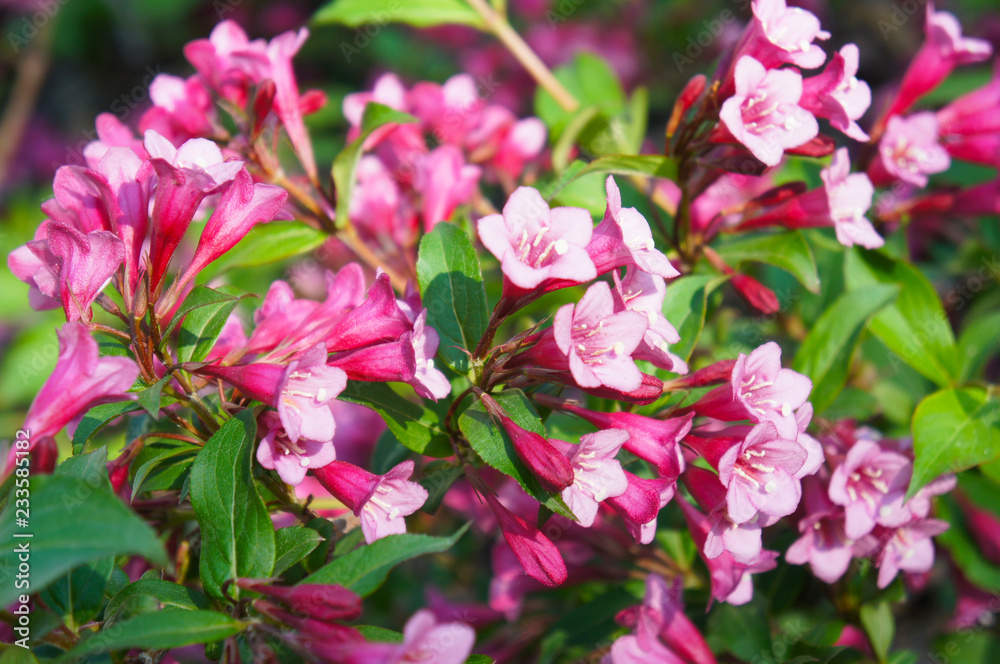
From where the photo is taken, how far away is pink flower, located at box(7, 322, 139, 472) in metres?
1.35

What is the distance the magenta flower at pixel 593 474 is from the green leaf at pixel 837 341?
866 mm

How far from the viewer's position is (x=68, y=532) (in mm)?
1157

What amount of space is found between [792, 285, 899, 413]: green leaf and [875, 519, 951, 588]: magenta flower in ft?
1.24

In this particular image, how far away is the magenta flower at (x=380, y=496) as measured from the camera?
5.16ft

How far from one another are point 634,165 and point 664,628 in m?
1.19

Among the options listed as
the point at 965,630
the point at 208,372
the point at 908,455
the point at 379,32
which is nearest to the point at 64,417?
the point at 208,372

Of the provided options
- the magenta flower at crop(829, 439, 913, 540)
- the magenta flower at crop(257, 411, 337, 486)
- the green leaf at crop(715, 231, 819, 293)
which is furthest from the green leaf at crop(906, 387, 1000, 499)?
the magenta flower at crop(257, 411, 337, 486)

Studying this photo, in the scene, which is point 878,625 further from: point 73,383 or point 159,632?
point 73,383

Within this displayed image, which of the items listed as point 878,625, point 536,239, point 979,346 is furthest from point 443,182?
point 878,625

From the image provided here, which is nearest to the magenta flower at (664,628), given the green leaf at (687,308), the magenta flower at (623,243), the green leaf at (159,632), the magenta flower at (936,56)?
the green leaf at (687,308)

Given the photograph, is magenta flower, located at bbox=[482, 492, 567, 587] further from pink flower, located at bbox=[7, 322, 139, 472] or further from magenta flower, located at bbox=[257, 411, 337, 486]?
pink flower, located at bbox=[7, 322, 139, 472]

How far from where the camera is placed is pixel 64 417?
137 cm

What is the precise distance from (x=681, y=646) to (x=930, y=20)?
2.08 meters

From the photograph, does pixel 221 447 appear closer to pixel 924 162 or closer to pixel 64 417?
pixel 64 417
